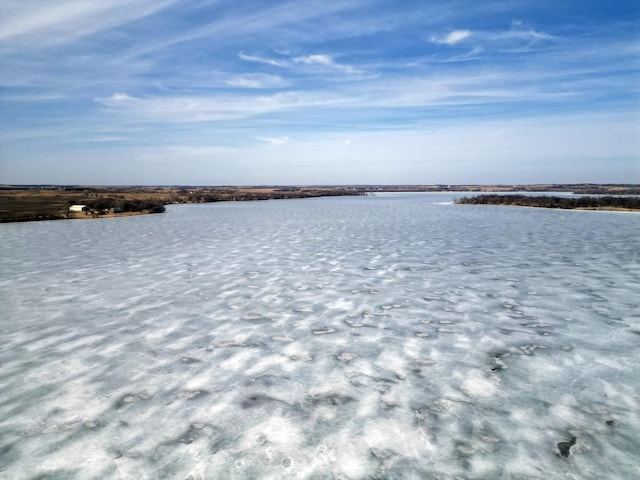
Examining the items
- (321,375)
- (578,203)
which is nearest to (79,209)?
(321,375)

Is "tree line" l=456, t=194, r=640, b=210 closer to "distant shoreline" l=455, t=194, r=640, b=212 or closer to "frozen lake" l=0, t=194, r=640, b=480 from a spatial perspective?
"distant shoreline" l=455, t=194, r=640, b=212

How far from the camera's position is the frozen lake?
3844mm

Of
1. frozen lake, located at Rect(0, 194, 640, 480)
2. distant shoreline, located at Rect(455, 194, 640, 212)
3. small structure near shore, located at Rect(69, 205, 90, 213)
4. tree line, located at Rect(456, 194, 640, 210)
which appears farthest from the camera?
tree line, located at Rect(456, 194, 640, 210)

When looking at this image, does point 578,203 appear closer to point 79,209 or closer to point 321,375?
point 321,375

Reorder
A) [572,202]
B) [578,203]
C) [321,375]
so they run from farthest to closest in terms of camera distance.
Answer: [572,202]
[578,203]
[321,375]

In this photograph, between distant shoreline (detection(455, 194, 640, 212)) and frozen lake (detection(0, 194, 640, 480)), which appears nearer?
frozen lake (detection(0, 194, 640, 480))

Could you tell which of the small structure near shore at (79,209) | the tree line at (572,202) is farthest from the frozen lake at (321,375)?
the tree line at (572,202)

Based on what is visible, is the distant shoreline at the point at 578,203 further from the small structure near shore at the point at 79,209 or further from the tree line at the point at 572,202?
the small structure near shore at the point at 79,209

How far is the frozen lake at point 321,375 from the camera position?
384cm

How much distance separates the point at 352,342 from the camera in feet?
21.9

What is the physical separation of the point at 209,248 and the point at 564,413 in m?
14.8

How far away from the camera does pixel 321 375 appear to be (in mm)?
5551

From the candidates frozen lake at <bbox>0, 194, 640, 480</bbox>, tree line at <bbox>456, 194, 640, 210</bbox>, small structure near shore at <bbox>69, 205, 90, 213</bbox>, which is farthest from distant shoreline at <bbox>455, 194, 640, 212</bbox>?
small structure near shore at <bbox>69, 205, 90, 213</bbox>

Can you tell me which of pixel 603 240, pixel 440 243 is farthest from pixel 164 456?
pixel 603 240
